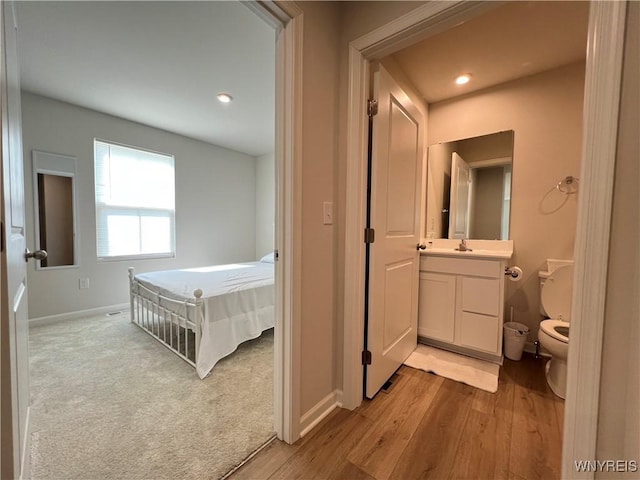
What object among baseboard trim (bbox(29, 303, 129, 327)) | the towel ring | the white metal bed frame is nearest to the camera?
the white metal bed frame

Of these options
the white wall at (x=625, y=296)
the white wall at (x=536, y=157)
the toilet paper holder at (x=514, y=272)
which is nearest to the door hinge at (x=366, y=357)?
the white wall at (x=625, y=296)

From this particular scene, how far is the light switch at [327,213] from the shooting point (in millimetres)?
1445

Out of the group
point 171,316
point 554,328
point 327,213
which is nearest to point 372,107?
point 327,213

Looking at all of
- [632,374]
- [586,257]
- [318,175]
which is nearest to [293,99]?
[318,175]

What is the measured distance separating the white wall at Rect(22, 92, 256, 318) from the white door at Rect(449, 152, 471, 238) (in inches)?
144

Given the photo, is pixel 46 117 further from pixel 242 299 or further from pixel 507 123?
pixel 507 123

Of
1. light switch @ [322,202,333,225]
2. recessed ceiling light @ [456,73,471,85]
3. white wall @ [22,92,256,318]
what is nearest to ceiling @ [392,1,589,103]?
recessed ceiling light @ [456,73,471,85]

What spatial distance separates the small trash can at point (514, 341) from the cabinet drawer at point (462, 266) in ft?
1.91

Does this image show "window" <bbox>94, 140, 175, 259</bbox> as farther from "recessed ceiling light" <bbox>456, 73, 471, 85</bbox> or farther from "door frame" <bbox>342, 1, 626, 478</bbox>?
"door frame" <bbox>342, 1, 626, 478</bbox>

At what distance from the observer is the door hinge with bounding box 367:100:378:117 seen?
4.89ft

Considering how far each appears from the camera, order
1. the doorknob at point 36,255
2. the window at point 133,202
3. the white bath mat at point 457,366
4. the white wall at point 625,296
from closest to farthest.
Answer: the white wall at point 625,296 < the doorknob at point 36,255 < the white bath mat at point 457,366 < the window at point 133,202

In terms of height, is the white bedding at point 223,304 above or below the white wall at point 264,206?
below

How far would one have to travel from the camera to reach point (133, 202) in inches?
141

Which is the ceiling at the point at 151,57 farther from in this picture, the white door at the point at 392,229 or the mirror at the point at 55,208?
the white door at the point at 392,229
